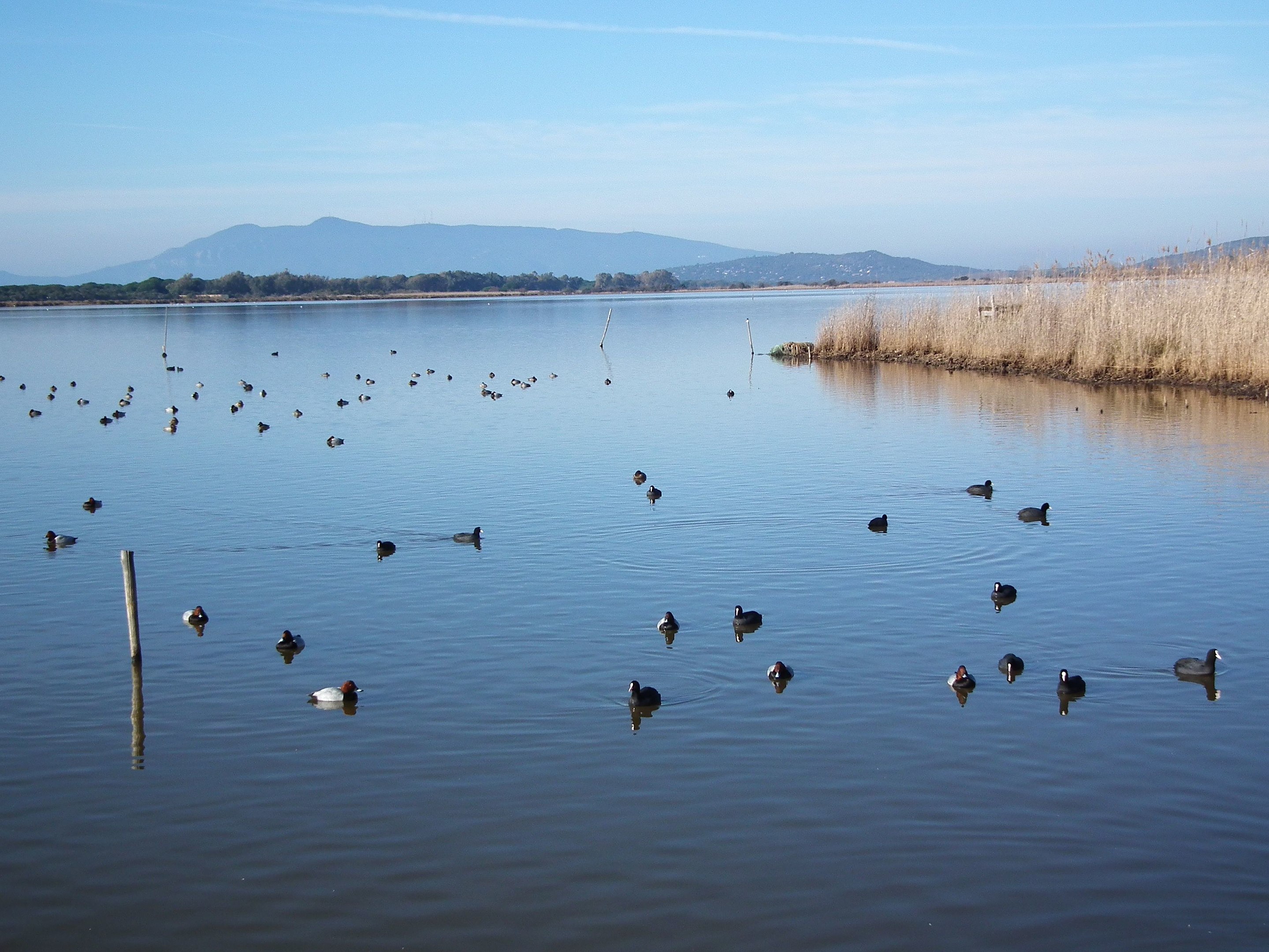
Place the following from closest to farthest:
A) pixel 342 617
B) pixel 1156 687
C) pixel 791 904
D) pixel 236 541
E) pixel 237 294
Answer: pixel 791 904 < pixel 1156 687 < pixel 342 617 < pixel 236 541 < pixel 237 294

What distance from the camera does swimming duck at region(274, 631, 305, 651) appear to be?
41.3ft

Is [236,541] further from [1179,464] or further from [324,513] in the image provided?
[1179,464]

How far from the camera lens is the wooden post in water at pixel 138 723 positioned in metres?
10.1

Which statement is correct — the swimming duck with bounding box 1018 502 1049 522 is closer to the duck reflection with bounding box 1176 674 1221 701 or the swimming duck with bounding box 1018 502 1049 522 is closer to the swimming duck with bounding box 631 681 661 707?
the duck reflection with bounding box 1176 674 1221 701

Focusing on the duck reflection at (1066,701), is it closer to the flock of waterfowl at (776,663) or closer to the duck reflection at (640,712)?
the flock of waterfowl at (776,663)

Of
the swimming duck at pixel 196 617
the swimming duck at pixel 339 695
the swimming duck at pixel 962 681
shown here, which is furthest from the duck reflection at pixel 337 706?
the swimming duck at pixel 962 681

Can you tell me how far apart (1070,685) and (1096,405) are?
22931mm

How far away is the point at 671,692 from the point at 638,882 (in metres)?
3.53

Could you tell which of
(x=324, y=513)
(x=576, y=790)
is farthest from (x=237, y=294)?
(x=576, y=790)

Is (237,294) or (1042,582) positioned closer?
(1042,582)

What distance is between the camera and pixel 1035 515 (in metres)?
18.3

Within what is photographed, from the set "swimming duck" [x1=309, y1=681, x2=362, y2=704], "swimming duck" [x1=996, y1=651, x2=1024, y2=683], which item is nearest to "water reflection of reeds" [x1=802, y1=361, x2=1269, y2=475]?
"swimming duck" [x1=996, y1=651, x2=1024, y2=683]

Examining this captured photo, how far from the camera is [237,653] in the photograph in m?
12.8

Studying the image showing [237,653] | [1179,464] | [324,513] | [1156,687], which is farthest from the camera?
[1179,464]
